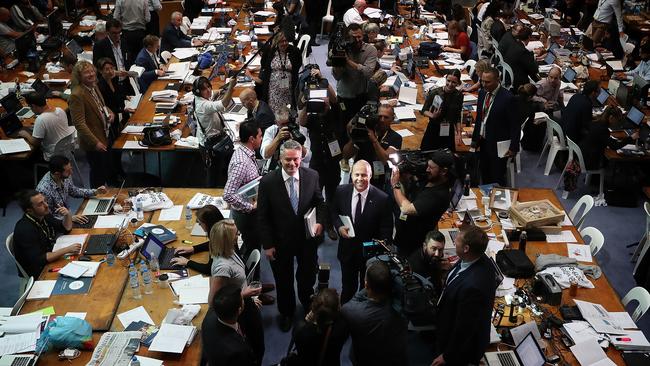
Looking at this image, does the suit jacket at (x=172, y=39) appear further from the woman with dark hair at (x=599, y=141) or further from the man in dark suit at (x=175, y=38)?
the woman with dark hair at (x=599, y=141)

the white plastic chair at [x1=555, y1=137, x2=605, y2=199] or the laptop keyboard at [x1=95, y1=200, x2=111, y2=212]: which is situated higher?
the laptop keyboard at [x1=95, y1=200, x2=111, y2=212]

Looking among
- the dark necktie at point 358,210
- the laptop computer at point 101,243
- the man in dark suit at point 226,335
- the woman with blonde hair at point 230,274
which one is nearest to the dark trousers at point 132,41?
the laptop computer at point 101,243

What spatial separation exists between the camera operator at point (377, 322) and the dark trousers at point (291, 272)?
1.47 m

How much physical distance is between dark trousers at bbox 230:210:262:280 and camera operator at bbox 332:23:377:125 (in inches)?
89.6

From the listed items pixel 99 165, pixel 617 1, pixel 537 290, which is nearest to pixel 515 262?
pixel 537 290

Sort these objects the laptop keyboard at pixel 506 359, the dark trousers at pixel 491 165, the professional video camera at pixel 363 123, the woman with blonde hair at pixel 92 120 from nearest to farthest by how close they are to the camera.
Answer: the laptop keyboard at pixel 506 359, the professional video camera at pixel 363 123, the woman with blonde hair at pixel 92 120, the dark trousers at pixel 491 165

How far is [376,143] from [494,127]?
1803 mm

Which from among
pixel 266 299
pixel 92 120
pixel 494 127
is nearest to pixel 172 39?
pixel 92 120

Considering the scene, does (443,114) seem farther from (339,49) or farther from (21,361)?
(21,361)

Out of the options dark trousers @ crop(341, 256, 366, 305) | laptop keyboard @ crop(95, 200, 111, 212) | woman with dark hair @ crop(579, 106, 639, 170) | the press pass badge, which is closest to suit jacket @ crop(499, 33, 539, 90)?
woman with dark hair @ crop(579, 106, 639, 170)

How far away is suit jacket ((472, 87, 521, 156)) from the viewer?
7.25 m

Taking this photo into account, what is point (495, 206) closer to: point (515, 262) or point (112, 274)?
point (515, 262)

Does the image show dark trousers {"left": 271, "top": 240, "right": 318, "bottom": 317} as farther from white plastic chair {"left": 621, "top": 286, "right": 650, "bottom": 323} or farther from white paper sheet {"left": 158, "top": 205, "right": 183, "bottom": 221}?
white plastic chair {"left": 621, "top": 286, "right": 650, "bottom": 323}

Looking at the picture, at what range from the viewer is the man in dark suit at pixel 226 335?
3975 millimetres
